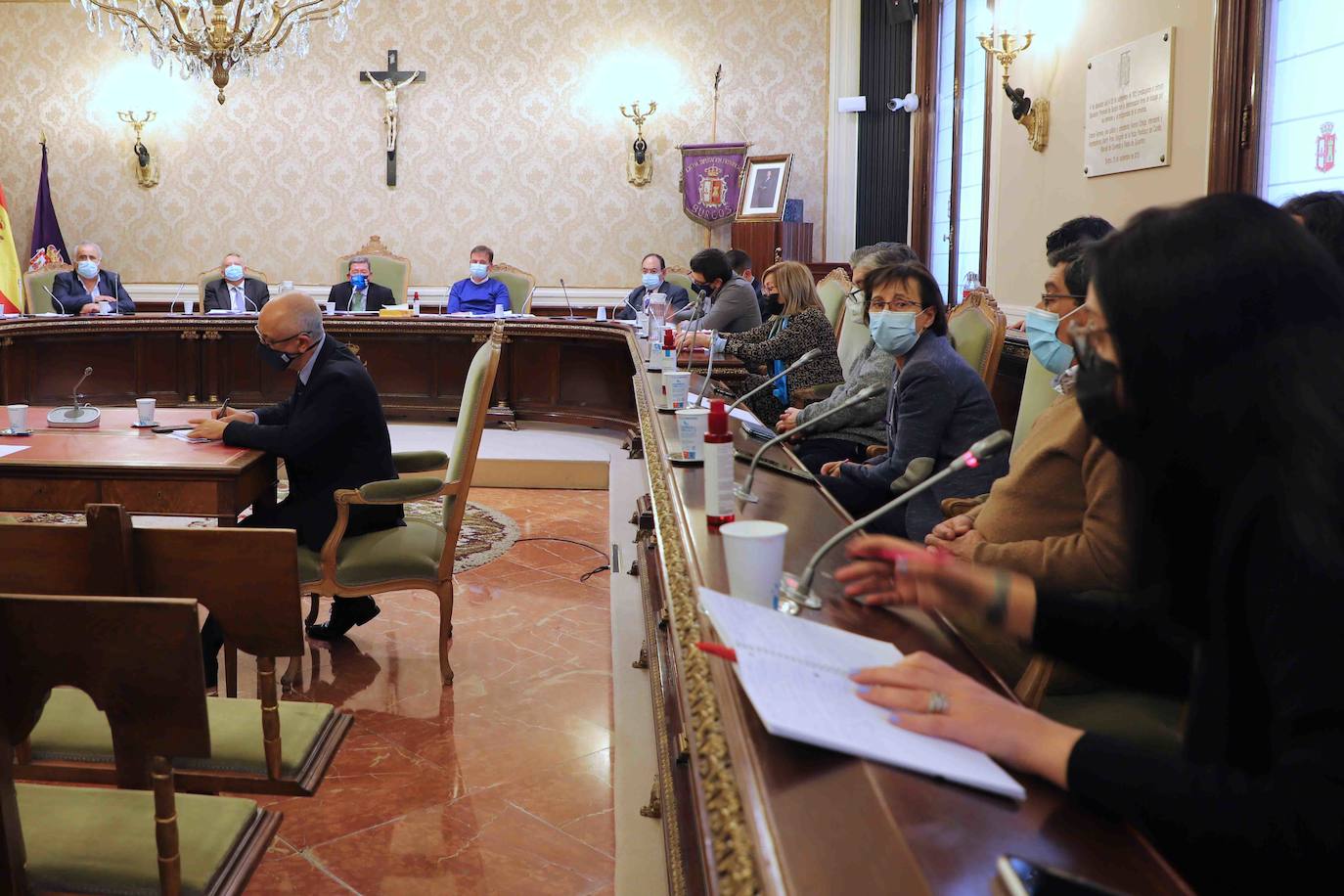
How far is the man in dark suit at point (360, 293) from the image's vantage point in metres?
8.22

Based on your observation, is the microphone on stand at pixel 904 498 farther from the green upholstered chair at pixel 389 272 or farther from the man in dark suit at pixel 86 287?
the man in dark suit at pixel 86 287

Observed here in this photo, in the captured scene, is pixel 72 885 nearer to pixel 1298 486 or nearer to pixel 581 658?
pixel 1298 486

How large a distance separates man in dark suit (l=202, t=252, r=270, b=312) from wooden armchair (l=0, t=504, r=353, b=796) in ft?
22.3

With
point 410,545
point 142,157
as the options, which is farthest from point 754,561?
point 142,157

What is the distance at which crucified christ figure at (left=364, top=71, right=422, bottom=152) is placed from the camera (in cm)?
948

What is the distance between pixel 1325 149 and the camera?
3.55 meters

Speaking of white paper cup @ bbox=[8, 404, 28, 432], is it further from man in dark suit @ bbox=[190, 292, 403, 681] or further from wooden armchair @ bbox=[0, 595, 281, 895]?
wooden armchair @ bbox=[0, 595, 281, 895]

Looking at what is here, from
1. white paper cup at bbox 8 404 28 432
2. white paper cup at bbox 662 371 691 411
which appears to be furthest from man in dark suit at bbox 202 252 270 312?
white paper cup at bbox 662 371 691 411

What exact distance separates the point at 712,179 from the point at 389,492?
21.2ft

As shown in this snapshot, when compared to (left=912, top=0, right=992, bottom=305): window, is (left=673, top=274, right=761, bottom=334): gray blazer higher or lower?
lower

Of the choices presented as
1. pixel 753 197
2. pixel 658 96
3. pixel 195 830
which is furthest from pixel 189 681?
pixel 658 96

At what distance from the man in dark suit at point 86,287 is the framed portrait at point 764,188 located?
185 inches

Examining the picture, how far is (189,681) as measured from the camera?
1.38 meters

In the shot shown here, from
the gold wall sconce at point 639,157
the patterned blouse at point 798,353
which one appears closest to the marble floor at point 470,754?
the patterned blouse at point 798,353
